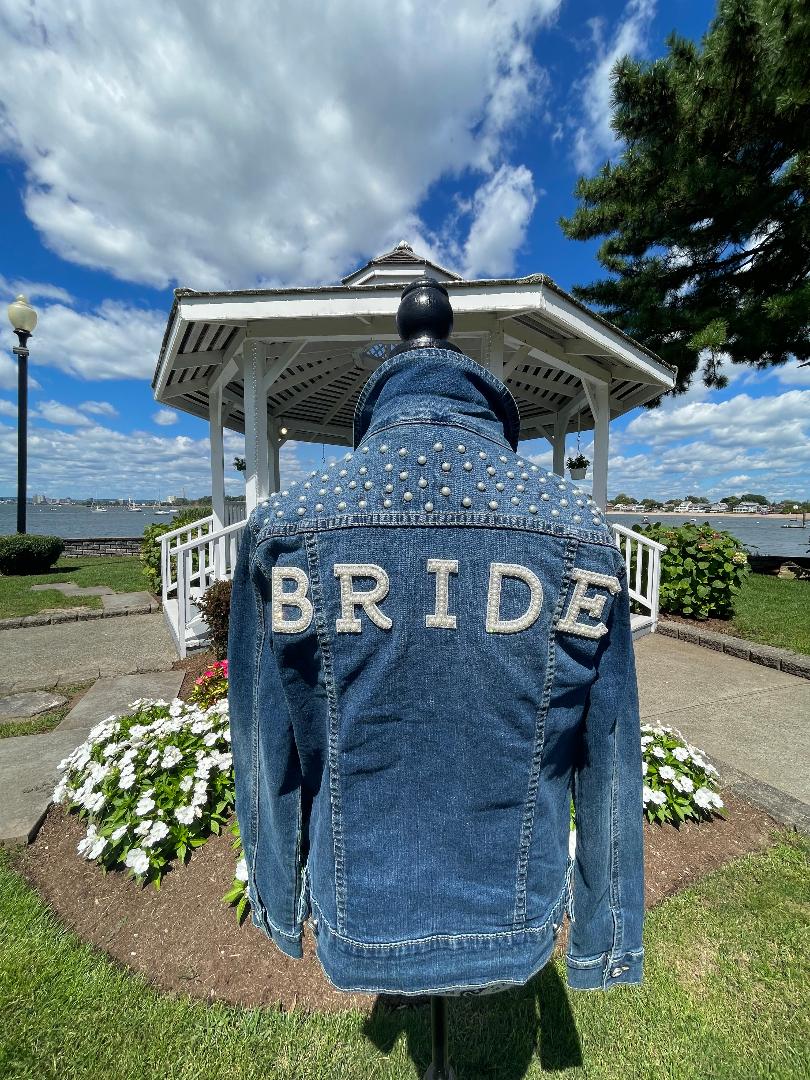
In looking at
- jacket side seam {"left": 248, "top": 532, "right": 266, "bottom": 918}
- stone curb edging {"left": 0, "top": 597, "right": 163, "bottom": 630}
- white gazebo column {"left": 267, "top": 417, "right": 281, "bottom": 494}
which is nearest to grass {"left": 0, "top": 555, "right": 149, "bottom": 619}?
stone curb edging {"left": 0, "top": 597, "right": 163, "bottom": 630}

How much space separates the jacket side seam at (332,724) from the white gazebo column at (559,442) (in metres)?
9.44

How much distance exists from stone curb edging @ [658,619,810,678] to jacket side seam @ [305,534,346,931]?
569 centimetres

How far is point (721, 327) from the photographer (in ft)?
24.8

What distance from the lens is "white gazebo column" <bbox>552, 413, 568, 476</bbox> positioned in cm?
955

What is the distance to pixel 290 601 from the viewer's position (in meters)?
0.80

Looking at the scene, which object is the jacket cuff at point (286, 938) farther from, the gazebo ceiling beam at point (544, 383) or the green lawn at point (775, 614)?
the gazebo ceiling beam at point (544, 383)

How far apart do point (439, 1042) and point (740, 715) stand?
3.80 m

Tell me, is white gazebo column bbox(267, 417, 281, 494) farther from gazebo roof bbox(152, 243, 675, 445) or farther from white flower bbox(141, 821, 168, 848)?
white flower bbox(141, 821, 168, 848)

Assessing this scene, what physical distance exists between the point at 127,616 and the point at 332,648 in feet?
24.5

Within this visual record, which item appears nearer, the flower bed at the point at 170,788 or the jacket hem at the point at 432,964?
the jacket hem at the point at 432,964

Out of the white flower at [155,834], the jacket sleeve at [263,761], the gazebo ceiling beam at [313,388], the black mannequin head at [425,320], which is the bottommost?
the white flower at [155,834]

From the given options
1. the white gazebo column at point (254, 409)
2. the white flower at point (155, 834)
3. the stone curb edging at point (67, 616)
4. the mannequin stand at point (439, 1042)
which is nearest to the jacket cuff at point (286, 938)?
the mannequin stand at point (439, 1042)

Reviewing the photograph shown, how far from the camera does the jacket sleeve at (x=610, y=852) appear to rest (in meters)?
0.90

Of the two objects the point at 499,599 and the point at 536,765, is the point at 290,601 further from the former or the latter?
the point at 536,765
